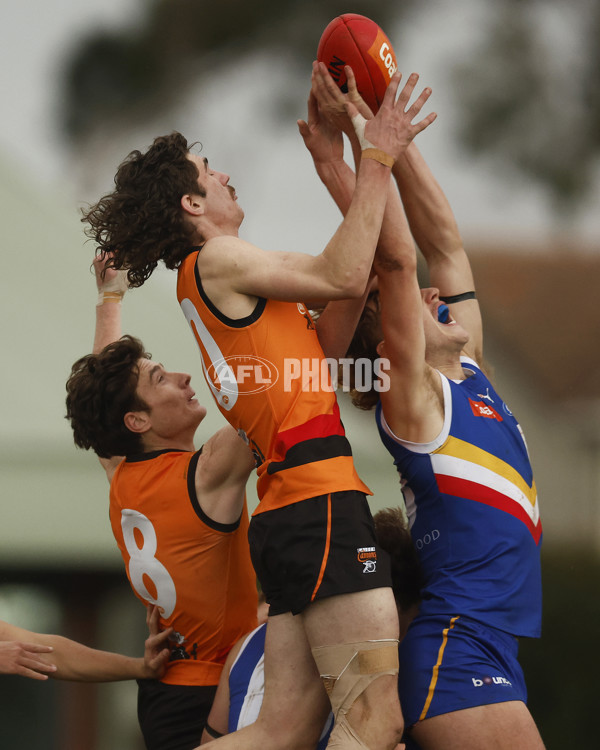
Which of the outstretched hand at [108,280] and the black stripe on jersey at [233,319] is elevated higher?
the outstretched hand at [108,280]

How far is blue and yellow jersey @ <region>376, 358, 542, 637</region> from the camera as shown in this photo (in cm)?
269

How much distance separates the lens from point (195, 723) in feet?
10.7

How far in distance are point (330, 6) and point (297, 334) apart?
5.16 m

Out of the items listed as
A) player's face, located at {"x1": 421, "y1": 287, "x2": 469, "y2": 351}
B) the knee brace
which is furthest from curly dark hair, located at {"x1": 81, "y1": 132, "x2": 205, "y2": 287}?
the knee brace

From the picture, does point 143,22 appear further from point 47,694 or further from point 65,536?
point 47,694

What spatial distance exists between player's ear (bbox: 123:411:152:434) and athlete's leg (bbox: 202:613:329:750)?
1.19 metres

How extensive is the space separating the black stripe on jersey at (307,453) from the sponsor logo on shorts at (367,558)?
279 mm

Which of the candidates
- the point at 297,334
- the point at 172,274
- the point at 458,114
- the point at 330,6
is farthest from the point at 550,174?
the point at 297,334

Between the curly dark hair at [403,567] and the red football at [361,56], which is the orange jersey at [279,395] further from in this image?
the red football at [361,56]

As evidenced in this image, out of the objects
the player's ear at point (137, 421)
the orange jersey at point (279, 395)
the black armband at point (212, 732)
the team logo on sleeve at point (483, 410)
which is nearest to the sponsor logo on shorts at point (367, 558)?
the orange jersey at point (279, 395)

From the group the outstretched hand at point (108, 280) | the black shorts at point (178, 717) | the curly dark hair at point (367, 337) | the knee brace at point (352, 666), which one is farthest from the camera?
the outstretched hand at point (108, 280)

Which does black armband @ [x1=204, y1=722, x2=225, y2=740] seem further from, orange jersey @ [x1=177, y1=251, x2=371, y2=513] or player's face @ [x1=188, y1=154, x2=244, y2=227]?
player's face @ [x1=188, y1=154, x2=244, y2=227]

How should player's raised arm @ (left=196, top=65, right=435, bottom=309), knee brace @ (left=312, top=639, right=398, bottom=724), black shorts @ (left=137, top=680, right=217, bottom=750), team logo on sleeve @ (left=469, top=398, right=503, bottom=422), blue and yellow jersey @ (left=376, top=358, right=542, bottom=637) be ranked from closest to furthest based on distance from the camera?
knee brace @ (left=312, top=639, right=398, bottom=724), player's raised arm @ (left=196, top=65, right=435, bottom=309), blue and yellow jersey @ (left=376, top=358, right=542, bottom=637), team logo on sleeve @ (left=469, top=398, right=503, bottom=422), black shorts @ (left=137, top=680, right=217, bottom=750)

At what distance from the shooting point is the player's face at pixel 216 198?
2795mm
